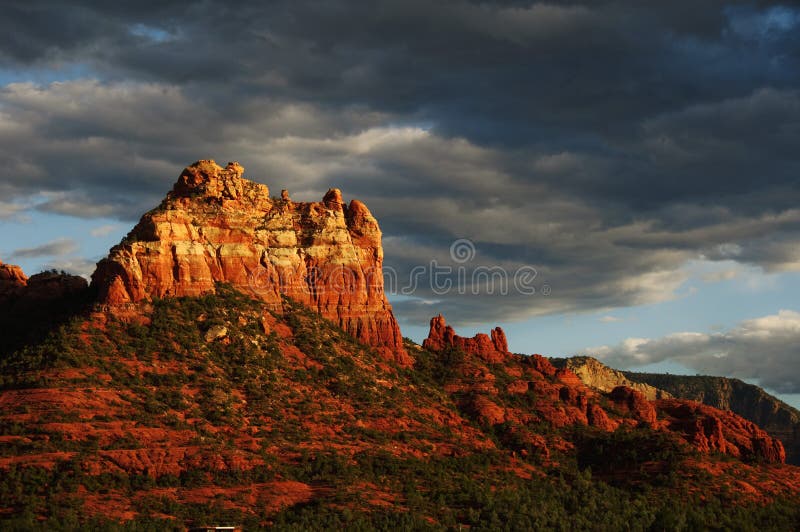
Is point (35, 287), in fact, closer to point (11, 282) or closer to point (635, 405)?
point (11, 282)

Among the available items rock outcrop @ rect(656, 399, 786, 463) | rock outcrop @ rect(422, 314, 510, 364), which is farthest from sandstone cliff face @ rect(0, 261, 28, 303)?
rock outcrop @ rect(656, 399, 786, 463)

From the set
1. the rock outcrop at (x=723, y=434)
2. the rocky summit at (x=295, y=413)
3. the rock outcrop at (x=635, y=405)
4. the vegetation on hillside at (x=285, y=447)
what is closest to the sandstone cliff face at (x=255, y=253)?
the rocky summit at (x=295, y=413)

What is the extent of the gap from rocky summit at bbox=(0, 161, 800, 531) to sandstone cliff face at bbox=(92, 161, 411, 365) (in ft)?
1.01

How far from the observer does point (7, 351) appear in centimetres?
13150

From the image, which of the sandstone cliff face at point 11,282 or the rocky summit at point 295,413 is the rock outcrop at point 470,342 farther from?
the sandstone cliff face at point 11,282

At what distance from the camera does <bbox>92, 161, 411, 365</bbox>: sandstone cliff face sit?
14012 centimetres

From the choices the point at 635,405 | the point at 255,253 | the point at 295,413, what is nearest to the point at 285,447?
the point at 295,413

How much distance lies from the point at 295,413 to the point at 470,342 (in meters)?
52.1

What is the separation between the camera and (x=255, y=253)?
154875mm

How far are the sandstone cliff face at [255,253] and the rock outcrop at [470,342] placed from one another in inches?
457

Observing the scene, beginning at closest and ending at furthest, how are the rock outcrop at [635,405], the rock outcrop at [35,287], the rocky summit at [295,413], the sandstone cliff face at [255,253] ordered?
the rocky summit at [295,413] → the sandstone cliff face at [255,253] → the rock outcrop at [35,287] → the rock outcrop at [635,405]

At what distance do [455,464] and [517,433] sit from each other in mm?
21377

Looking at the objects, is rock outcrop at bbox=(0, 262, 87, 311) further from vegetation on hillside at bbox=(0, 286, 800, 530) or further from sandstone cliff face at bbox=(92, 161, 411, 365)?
vegetation on hillside at bbox=(0, 286, 800, 530)

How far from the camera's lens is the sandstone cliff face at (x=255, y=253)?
140m
